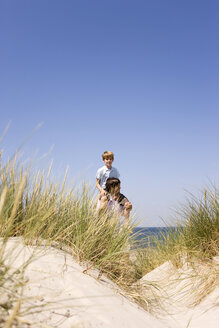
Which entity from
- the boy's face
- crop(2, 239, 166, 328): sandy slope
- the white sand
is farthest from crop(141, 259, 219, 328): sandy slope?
the boy's face

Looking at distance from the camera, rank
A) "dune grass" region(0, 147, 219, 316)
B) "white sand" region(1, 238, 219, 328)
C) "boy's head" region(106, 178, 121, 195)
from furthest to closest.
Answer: "boy's head" region(106, 178, 121, 195) < "dune grass" region(0, 147, 219, 316) < "white sand" region(1, 238, 219, 328)

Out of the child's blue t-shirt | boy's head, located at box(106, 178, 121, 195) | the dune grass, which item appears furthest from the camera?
the child's blue t-shirt

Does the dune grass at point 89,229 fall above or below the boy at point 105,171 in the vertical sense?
below

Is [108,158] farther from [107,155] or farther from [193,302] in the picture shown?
[193,302]

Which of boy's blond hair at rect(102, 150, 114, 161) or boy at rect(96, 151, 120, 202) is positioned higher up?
boy's blond hair at rect(102, 150, 114, 161)

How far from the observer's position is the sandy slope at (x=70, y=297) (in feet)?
5.24

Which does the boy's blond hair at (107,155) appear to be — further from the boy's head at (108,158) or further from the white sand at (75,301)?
the white sand at (75,301)

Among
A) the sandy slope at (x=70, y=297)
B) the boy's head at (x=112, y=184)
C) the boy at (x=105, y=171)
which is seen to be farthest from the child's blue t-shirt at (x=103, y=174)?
the sandy slope at (x=70, y=297)

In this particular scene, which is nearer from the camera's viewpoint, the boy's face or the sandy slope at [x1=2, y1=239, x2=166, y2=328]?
the sandy slope at [x1=2, y1=239, x2=166, y2=328]

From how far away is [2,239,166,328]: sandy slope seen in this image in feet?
5.24

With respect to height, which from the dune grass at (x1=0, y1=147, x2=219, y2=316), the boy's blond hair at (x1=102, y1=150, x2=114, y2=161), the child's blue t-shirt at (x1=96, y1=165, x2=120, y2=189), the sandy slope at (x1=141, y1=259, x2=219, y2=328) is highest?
the boy's blond hair at (x1=102, y1=150, x2=114, y2=161)

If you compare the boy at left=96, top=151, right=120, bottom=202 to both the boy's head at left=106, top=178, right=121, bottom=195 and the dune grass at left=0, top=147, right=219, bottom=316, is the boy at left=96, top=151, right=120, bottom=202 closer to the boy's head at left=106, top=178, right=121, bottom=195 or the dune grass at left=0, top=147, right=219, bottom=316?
the boy's head at left=106, top=178, right=121, bottom=195

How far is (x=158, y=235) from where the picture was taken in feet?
16.6

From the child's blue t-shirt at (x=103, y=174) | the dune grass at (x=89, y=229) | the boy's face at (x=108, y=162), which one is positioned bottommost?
the dune grass at (x=89, y=229)
